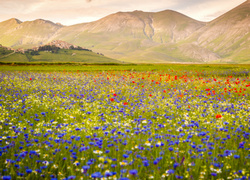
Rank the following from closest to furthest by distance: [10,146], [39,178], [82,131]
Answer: [39,178] < [10,146] < [82,131]

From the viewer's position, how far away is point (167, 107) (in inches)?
374

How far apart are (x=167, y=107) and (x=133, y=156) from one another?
539 cm

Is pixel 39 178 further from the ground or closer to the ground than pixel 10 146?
closer to the ground

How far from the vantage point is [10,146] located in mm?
4820

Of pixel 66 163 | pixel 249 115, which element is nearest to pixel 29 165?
pixel 66 163

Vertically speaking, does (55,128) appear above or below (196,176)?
above

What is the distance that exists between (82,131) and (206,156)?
11.9 ft

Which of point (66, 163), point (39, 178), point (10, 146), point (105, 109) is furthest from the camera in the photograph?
point (105, 109)

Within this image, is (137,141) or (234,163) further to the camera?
(137,141)

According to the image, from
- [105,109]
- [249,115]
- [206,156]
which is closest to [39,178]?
[206,156]

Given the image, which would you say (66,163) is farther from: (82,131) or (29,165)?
(82,131)

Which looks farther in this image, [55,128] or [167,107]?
[167,107]

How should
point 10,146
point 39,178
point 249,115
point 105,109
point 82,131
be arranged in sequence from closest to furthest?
point 39,178, point 10,146, point 82,131, point 249,115, point 105,109

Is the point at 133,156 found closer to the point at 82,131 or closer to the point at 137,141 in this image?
the point at 137,141
